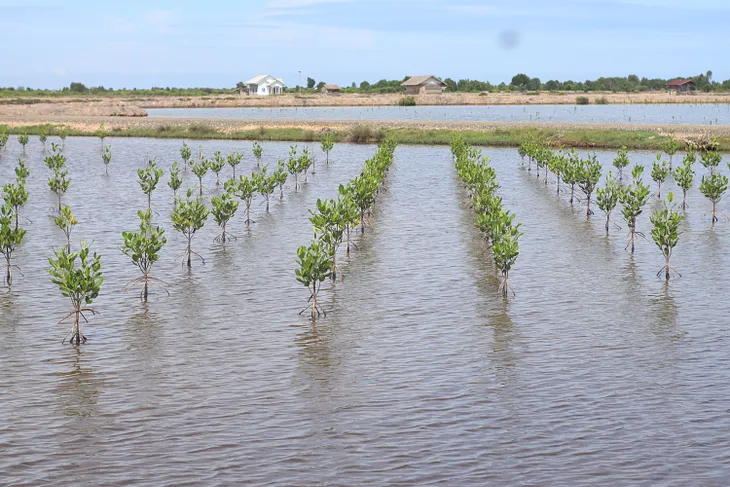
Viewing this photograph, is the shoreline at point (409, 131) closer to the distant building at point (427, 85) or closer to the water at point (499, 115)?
the water at point (499, 115)

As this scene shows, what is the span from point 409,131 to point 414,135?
1797mm

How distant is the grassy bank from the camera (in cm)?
7319

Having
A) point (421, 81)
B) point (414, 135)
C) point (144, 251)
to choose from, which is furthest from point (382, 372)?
point (421, 81)

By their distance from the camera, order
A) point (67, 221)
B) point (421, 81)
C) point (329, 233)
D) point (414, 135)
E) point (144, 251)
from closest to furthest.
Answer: point (144, 251) → point (329, 233) → point (67, 221) → point (414, 135) → point (421, 81)

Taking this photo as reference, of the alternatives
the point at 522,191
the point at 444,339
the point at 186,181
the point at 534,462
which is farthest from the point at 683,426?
the point at 186,181

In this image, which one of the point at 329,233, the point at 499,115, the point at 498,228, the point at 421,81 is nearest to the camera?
the point at 498,228

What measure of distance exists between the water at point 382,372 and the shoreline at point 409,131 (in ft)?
145

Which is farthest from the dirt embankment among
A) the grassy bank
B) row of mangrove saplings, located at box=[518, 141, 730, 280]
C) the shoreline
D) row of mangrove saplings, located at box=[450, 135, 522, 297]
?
row of mangrove saplings, located at box=[450, 135, 522, 297]

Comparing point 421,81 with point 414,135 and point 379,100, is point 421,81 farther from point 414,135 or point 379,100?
point 414,135

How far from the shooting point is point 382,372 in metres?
17.4

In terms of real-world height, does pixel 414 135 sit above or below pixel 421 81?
below

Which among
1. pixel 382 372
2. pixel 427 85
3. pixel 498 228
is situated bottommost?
pixel 382 372

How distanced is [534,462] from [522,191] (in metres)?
36.4

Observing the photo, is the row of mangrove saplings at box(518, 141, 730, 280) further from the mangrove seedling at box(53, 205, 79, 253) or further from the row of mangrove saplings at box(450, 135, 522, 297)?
the mangrove seedling at box(53, 205, 79, 253)
